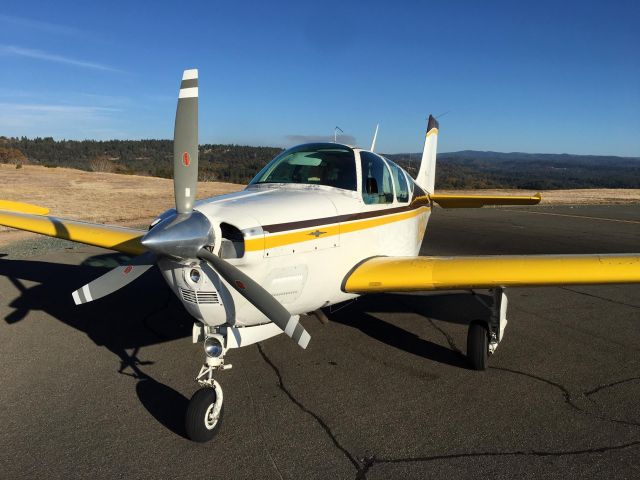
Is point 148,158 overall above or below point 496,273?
above

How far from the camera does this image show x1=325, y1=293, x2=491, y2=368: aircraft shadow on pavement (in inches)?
223

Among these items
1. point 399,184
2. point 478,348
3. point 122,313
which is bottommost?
point 122,313

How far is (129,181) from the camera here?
32.5m

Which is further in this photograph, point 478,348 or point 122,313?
point 122,313

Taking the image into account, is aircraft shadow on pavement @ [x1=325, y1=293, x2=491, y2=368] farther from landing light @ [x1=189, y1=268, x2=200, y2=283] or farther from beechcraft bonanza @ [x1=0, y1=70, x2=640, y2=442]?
landing light @ [x1=189, y1=268, x2=200, y2=283]

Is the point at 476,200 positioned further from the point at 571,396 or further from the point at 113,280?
the point at 113,280

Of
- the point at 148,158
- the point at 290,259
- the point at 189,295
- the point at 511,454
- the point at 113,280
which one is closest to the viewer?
the point at 511,454

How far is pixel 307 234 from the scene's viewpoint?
423cm

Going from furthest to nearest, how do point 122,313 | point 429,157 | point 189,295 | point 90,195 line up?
point 90,195
point 429,157
point 122,313
point 189,295

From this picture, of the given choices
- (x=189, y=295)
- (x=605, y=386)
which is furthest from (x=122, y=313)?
(x=605, y=386)

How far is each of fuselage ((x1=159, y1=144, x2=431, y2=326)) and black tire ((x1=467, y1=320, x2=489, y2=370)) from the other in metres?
1.41

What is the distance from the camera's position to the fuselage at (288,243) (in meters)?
3.75

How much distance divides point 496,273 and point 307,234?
6.67ft

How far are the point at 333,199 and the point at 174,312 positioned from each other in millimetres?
3666
